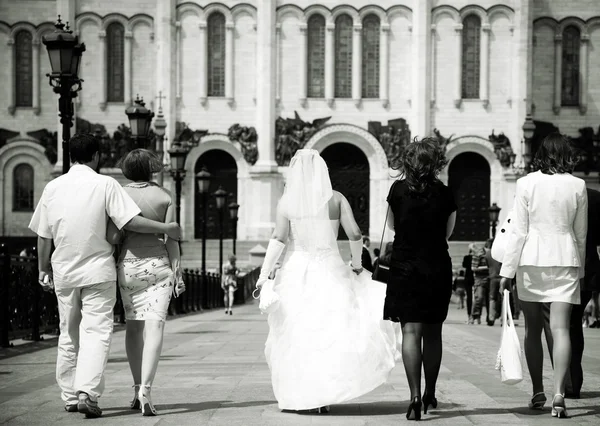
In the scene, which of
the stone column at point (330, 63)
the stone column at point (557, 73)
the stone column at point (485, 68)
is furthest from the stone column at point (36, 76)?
the stone column at point (557, 73)

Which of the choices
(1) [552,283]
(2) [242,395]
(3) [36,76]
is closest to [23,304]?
(2) [242,395]

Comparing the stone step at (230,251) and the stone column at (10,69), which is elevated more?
the stone column at (10,69)

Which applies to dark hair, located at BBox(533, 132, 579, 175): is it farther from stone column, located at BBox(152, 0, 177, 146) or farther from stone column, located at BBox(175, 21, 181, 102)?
stone column, located at BBox(175, 21, 181, 102)

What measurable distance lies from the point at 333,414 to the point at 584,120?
148 ft

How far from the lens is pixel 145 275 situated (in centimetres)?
791

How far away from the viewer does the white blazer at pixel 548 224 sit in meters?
8.16

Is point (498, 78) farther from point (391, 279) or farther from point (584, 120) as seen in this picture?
point (391, 279)

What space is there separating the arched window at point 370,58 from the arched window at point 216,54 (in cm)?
631

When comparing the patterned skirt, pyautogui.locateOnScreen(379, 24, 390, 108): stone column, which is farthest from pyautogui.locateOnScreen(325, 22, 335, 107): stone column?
the patterned skirt

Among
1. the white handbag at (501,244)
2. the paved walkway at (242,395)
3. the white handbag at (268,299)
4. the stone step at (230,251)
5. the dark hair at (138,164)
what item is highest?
the dark hair at (138,164)

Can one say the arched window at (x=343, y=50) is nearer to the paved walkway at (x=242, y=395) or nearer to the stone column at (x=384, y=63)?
the stone column at (x=384, y=63)

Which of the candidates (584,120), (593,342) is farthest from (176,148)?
(584,120)

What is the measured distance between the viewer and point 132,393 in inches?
356

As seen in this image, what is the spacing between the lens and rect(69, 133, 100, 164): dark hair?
8.02 m
